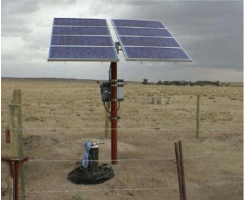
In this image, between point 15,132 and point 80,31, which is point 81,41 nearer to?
point 80,31

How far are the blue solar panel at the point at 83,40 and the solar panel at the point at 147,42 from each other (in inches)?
15.2

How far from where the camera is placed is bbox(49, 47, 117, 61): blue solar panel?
6.80m

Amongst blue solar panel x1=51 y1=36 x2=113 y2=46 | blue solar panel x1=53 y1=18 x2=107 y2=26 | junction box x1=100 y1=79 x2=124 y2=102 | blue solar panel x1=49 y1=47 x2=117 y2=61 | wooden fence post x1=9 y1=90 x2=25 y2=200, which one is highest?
blue solar panel x1=53 y1=18 x2=107 y2=26

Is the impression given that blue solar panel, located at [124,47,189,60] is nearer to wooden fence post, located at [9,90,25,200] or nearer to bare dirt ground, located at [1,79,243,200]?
bare dirt ground, located at [1,79,243,200]

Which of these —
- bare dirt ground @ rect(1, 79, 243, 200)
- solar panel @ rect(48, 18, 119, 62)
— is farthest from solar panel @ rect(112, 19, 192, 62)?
bare dirt ground @ rect(1, 79, 243, 200)

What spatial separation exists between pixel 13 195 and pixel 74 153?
4.42 m

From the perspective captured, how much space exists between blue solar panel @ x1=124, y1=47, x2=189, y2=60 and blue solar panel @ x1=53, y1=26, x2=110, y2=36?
1176 mm

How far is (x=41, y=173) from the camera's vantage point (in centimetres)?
747

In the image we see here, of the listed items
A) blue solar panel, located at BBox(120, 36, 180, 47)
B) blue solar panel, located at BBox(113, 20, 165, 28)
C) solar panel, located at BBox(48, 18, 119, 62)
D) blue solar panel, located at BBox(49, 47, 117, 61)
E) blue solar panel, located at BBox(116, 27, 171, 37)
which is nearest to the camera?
blue solar panel, located at BBox(49, 47, 117, 61)

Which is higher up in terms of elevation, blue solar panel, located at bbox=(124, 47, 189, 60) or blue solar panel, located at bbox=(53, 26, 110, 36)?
blue solar panel, located at bbox=(53, 26, 110, 36)

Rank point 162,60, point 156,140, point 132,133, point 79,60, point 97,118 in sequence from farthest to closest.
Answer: point 97,118 < point 132,133 < point 156,140 < point 162,60 < point 79,60

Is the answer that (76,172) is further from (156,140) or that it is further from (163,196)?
(156,140)

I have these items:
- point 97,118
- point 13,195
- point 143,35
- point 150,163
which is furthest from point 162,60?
point 97,118

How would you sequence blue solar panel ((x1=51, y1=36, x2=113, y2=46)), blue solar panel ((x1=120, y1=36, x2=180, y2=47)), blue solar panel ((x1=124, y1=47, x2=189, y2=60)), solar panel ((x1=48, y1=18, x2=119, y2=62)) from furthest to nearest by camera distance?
1. blue solar panel ((x1=120, y1=36, x2=180, y2=47))
2. blue solar panel ((x1=51, y1=36, x2=113, y2=46))
3. blue solar panel ((x1=124, y1=47, x2=189, y2=60))
4. solar panel ((x1=48, y1=18, x2=119, y2=62))
